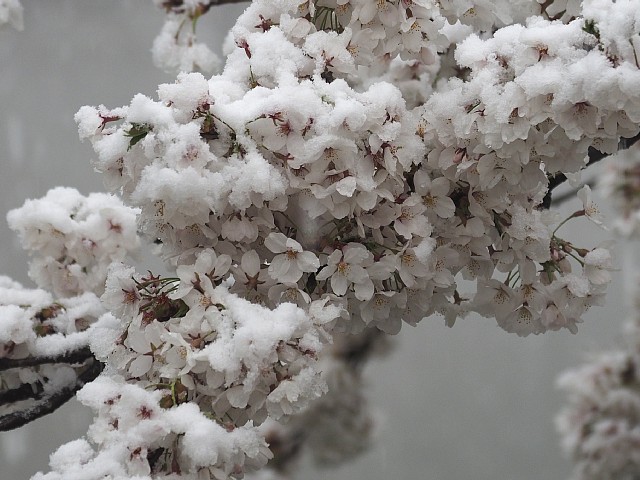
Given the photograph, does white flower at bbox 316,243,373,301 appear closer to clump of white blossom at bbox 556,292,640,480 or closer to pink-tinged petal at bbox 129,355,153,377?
pink-tinged petal at bbox 129,355,153,377

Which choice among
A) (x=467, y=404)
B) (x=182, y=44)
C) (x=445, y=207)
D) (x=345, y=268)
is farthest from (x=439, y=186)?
(x=467, y=404)

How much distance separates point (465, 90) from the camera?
758 mm

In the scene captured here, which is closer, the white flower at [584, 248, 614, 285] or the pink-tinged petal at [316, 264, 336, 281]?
the pink-tinged petal at [316, 264, 336, 281]

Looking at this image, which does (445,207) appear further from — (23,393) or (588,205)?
(23,393)

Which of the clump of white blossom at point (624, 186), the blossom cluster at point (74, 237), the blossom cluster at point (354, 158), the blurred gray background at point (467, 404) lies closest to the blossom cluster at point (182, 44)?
the blossom cluster at point (74, 237)

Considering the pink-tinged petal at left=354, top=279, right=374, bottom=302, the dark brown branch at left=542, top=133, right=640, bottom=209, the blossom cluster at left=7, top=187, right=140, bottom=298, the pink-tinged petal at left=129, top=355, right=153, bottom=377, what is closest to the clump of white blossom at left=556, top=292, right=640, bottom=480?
the dark brown branch at left=542, top=133, right=640, bottom=209

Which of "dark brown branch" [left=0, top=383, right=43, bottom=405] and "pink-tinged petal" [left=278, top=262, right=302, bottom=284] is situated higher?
"dark brown branch" [left=0, top=383, right=43, bottom=405]

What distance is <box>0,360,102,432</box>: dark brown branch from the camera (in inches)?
34.7

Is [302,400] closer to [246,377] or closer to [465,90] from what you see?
[246,377]

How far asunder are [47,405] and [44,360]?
0.17 feet

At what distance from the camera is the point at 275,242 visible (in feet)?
2.38

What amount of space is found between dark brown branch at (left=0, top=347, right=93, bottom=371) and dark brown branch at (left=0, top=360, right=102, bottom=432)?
0.03 m

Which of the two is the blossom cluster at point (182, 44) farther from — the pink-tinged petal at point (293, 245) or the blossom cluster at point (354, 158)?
the pink-tinged petal at point (293, 245)

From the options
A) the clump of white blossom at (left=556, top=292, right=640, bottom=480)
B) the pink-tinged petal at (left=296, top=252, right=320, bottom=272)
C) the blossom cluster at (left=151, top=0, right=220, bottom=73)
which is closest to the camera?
the pink-tinged petal at (left=296, top=252, right=320, bottom=272)
